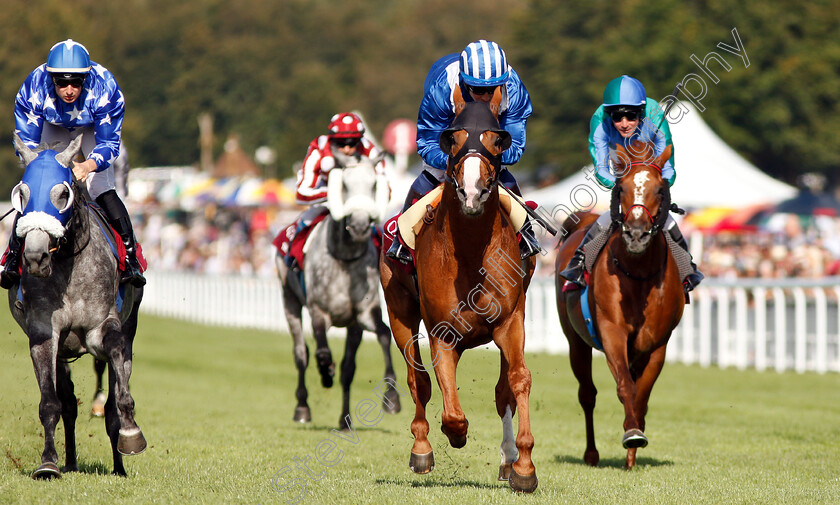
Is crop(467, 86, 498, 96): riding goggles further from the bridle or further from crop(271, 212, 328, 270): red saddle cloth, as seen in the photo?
crop(271, 212, 328, 270): red saddle cloth

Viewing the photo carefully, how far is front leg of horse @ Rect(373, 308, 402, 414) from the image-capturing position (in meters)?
11.3

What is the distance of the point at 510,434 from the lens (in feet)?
24.9

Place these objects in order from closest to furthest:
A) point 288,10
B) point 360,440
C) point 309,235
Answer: point 360,440 → point 309,235 → point 288,10

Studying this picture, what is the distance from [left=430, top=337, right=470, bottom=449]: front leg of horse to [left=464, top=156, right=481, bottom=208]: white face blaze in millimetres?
1010

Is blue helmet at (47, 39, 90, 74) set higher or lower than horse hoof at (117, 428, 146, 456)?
higher

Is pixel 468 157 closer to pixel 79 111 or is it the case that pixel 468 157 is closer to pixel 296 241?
pixel 79 111

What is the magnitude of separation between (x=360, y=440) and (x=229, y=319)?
56.8ft

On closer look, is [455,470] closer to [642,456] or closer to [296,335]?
[642,456]

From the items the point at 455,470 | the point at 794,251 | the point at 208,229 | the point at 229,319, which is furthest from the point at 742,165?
the point at 208,229

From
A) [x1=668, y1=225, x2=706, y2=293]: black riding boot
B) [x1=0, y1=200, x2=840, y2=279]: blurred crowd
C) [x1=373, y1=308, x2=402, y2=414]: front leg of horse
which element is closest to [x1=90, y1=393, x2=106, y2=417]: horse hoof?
[x1=373, y1=308, x2=402, y2=414]: front leg of horse

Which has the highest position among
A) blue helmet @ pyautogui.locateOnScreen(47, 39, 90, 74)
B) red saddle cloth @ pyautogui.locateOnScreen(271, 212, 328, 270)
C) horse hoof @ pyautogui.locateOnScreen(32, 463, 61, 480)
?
blue helmet @ pyautogui.locateOnScreen(47, 39, 90, 74)

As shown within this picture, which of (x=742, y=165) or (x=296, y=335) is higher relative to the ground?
(x=742, y=165)

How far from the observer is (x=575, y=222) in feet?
33.2

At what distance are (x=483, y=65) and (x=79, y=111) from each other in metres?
2.76
